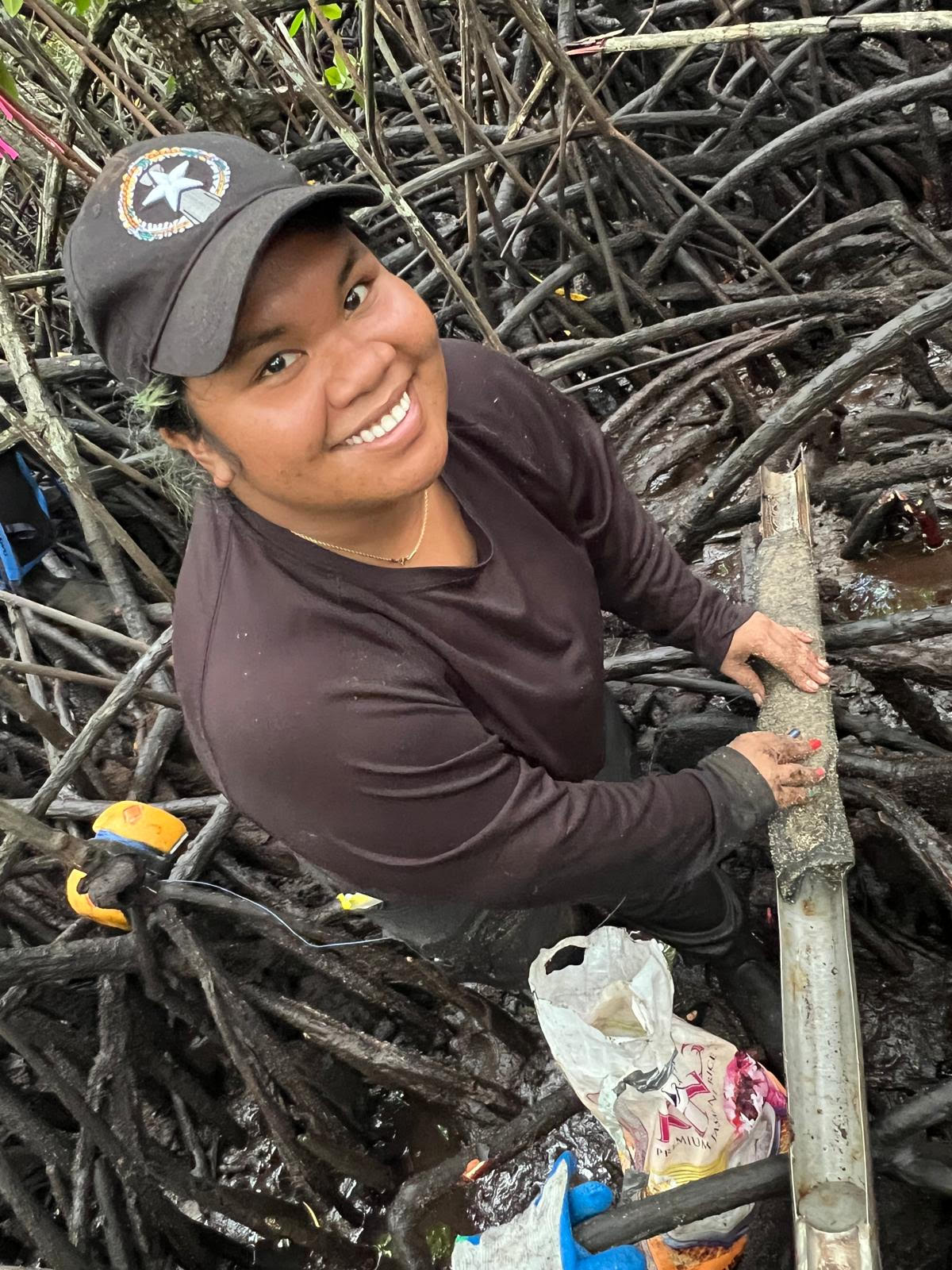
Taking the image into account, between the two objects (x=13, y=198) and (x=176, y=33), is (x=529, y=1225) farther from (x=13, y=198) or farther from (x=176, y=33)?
(x=13, y=198)

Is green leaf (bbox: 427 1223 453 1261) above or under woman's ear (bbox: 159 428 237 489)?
under

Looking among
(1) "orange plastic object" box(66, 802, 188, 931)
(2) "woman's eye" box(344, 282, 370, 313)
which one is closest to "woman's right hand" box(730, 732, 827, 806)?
(2) "woman's eye" box(344, 282, 370, 313)

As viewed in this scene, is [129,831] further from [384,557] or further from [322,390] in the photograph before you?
[322,390]

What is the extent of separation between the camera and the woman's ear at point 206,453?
3.22 ft

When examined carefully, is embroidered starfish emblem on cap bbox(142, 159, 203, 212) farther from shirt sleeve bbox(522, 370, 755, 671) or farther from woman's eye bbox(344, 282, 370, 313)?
shirt sleeve bbox(522, 370, 755, 671)

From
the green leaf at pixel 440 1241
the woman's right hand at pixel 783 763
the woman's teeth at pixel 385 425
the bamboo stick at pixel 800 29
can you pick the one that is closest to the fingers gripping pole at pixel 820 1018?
the woman's right hand at pixel 783 763

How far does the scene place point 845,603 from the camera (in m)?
2.38

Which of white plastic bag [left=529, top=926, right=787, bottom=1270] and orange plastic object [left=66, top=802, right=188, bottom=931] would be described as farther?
orange plastic object [left=66, top=802, right=188, bottom=931]

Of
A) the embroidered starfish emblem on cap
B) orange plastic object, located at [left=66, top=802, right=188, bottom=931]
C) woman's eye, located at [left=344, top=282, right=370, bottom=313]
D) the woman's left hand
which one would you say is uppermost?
the embroidered starfish emblem on cap

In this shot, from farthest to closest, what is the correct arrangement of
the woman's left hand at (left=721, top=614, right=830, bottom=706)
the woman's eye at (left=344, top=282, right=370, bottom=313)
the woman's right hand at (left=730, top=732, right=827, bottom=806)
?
1. the woman's left hand at (left=721, top=614, right=830, bottom=706)
2. the woman's right hand at (left=730, top=732, right=827, bottom=806)
3. the woman's eye at (left=344, top=282, right=370, bottom=313)

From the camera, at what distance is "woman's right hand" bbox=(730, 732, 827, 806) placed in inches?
50.3

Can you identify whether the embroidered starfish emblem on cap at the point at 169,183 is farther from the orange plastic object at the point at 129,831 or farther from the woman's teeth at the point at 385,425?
the orange plastic object at the point at 129,831

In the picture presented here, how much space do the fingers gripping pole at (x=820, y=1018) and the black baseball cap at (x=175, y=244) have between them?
957 mm

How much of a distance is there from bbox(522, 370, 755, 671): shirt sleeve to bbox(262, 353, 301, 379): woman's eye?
23.4 inches
